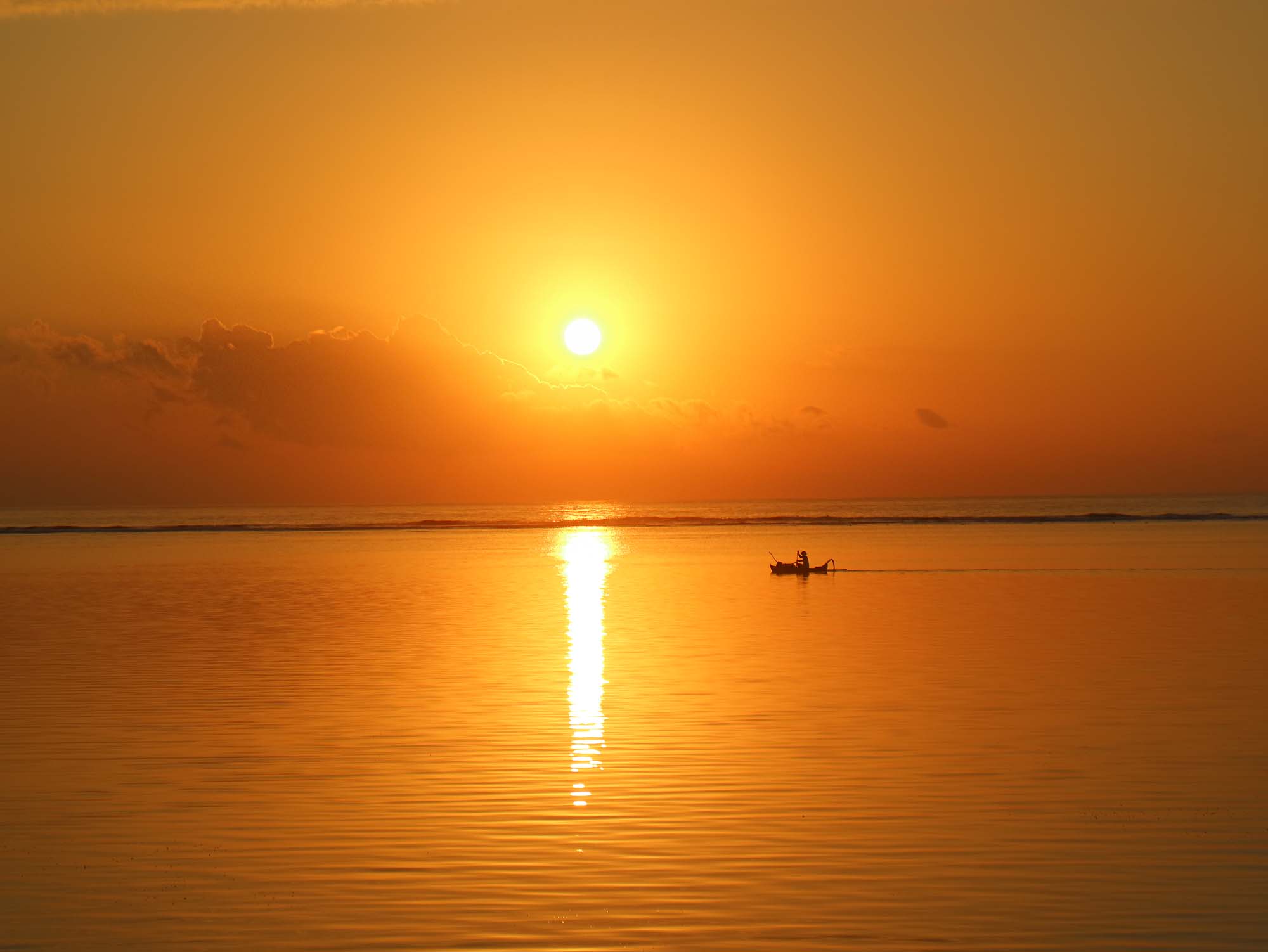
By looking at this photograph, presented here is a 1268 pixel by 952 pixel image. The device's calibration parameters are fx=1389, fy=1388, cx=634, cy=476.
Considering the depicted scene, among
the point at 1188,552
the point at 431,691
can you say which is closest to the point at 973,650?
the point at 431,691

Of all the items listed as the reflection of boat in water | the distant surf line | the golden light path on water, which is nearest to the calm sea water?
the golden light path on water

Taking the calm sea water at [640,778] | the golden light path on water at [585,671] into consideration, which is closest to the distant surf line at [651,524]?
the golden light path on water at [585,671]

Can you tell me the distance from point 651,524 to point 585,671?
457ft

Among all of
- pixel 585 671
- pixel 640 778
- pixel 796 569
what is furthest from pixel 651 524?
pixel 640 778

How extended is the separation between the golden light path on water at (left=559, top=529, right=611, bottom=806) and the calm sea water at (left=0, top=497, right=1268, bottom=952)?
13 cm

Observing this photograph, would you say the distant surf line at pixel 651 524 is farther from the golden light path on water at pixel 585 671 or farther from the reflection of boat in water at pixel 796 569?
the golden light path on water at pixel 585 671

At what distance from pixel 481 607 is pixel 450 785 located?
2628 cm

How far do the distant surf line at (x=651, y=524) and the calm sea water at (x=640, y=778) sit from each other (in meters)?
101

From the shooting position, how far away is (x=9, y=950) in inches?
409

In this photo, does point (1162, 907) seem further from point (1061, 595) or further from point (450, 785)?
point (1061, 595)

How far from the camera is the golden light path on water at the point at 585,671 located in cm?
1773

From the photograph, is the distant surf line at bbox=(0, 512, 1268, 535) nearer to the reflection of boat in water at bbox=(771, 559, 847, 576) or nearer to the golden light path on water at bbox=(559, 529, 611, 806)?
the reflection of boat in water at bbox=(771, 559, 847, 576)

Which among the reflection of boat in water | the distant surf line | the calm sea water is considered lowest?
the calm sea water

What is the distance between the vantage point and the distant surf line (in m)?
139
